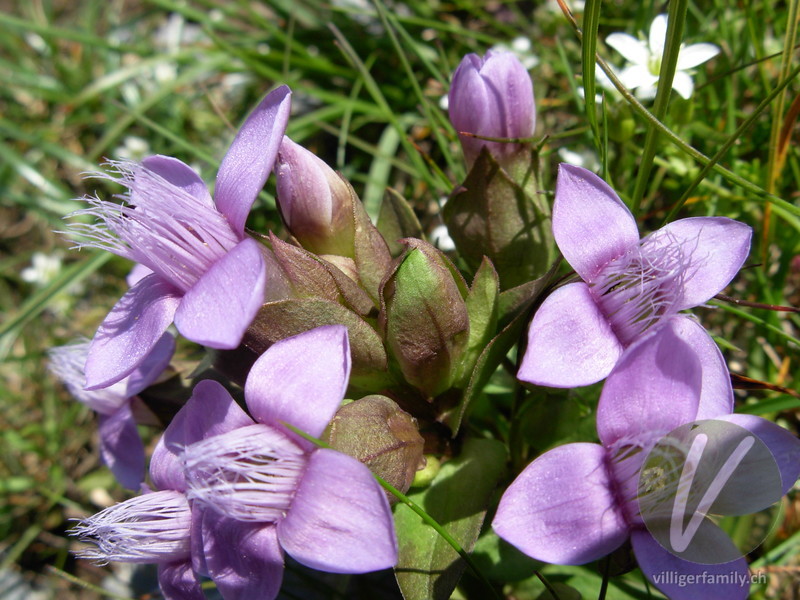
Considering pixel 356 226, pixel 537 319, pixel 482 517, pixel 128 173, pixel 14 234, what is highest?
pixel 128 173

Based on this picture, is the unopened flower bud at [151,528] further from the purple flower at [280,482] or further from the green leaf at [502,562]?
the green leaf at [502,562]

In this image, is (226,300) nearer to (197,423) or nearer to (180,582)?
(197,423)

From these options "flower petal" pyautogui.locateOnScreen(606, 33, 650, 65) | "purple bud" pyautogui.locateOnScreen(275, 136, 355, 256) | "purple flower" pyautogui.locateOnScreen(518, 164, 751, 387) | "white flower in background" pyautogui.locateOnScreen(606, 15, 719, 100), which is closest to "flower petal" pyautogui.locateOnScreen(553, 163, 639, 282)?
"purple flower" pyautogui.locateOnScreen(518, 164, 751, 387)

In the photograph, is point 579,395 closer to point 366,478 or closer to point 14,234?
point 366,478

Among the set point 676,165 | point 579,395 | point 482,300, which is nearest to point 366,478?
point 482,300

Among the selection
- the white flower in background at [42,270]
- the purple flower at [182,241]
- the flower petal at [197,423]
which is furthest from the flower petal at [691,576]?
the white flower in background at [42,270]

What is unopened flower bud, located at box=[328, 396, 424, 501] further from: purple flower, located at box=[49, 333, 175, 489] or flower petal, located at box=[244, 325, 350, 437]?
purple flower, located at box=[49, 333, 175, 489]

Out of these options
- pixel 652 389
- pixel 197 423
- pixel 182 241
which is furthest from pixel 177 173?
pixel 652 389
